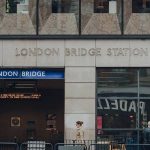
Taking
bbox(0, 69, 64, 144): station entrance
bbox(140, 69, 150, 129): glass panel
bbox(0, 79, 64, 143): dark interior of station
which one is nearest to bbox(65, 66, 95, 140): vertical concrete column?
bbox(140, 69, 150, 129): glass panel

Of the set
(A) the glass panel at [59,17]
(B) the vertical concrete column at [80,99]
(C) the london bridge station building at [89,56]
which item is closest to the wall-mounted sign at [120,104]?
(C) the london bridge station building at [89,56]

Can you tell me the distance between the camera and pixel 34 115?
34062 mm

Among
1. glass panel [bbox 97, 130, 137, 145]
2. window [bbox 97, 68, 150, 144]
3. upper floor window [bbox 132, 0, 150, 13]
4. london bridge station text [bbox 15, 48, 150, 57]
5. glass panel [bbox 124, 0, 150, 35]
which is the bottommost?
glass panel [bbox 97, 130, 137, 145]

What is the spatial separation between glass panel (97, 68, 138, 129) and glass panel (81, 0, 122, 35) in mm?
2003

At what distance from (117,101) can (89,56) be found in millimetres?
2169

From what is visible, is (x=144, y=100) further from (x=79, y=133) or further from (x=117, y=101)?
(x=79, y=133)

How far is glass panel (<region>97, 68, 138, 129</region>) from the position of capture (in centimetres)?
2823

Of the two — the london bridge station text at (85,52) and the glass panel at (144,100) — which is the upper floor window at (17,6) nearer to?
the london bridge station text at (85,52)

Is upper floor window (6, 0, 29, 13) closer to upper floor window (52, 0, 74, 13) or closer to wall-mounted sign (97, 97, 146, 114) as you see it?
upper floor window (52, 0, 74, 13)

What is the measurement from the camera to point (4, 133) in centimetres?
3378

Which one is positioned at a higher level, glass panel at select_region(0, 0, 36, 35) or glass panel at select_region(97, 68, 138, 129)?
glass panel at select_region(0, 0, 36, 35)

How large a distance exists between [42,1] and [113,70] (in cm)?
412

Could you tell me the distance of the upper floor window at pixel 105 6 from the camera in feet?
94.1

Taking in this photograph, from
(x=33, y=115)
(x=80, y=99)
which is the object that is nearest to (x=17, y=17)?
(x=80, y=99)
